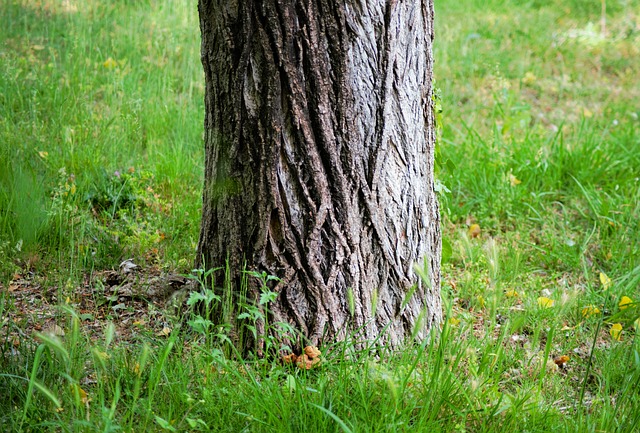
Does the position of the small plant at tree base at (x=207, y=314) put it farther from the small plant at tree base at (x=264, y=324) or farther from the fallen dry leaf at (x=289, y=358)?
the fallen dry leaf at (x=289, y=358)

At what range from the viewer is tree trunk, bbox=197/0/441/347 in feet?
7.73

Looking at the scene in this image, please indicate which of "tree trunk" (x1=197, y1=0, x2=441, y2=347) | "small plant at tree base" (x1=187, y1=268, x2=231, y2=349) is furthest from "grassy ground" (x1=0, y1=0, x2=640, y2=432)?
"tree trunk" (x1=197, y1=0, x2=441, y2=347)

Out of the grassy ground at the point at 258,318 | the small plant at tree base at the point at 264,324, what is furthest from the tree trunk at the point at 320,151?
the grassy ground at the point at 258,318

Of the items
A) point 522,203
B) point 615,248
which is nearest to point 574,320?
point 615,248

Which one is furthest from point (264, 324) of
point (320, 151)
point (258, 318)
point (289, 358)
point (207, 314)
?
point (320, 151)

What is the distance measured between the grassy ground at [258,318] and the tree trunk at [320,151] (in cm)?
25

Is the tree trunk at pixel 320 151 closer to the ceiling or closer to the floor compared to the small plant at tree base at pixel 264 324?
closer to the ceiling

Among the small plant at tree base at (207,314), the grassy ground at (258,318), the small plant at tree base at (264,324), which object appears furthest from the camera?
the small plant at tree base at (264,324)

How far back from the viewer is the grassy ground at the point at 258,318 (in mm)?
2164

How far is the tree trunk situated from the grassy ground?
25cm

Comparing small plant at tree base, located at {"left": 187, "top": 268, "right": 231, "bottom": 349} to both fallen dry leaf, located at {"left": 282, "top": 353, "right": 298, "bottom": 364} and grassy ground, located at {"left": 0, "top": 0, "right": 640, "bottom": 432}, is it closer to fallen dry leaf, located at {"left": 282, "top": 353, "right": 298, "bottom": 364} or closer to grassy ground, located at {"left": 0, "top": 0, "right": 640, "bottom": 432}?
grassy ground, located at {"left": 0, "top": 0, "right": 640, "bottom": 432}

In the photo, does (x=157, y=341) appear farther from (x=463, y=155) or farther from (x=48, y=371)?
(x=463, y=155)

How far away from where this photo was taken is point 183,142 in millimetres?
4277

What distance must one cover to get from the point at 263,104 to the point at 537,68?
444 cm
